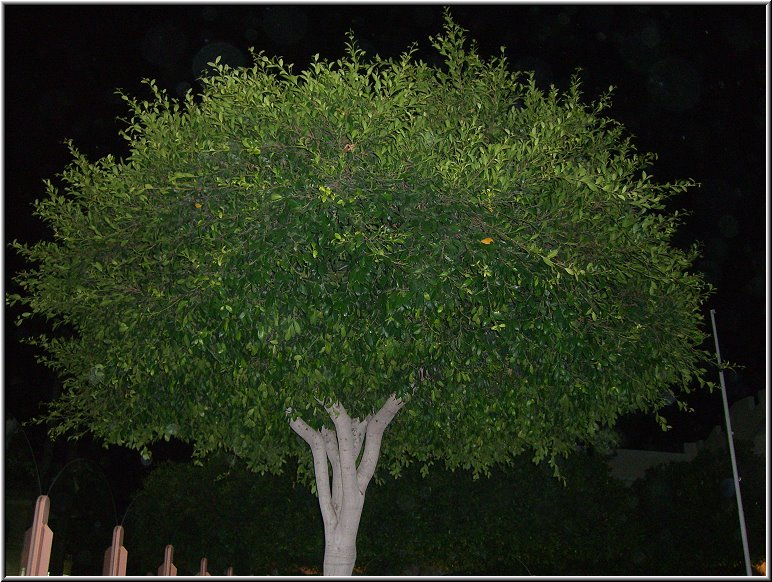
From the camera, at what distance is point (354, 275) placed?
10.2 m

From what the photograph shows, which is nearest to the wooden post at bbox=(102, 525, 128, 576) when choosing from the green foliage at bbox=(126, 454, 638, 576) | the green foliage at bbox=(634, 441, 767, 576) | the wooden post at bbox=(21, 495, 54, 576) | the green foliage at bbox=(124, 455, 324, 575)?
the wooden post at bbox=(21, 495, 54, 576)

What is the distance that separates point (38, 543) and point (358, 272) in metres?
11.6

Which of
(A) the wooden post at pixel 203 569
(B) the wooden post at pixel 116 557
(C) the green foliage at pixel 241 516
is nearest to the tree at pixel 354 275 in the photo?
(B) the wooden post at pixel 116 557

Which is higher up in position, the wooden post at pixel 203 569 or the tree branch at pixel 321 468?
the tree branch at pixel 321 468

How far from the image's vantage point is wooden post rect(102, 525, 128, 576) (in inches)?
861

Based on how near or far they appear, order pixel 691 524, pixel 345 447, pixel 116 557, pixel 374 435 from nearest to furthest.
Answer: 1. pixel 345 447
2. pixel 374 435
3. pixel 116 557
4. pixel 691 524

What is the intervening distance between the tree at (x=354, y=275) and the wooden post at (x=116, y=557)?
30.7 feet

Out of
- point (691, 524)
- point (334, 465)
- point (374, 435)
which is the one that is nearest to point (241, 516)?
point (334, 465)

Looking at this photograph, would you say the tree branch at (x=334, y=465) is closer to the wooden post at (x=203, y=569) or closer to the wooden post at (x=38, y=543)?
the wooden post at (x=38, y=543)

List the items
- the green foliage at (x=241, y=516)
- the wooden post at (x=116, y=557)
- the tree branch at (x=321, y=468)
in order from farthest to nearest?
1. the green foliage at (x=241, y=516)
2. the wooden post at (x=116, y=557)
3. the tree branch at (x=321, y=468)

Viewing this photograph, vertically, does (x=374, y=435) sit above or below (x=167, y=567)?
above

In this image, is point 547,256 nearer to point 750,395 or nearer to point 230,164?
point 230,164

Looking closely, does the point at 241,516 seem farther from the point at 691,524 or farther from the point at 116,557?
the point at 691,524

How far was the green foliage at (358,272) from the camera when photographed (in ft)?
35.1
